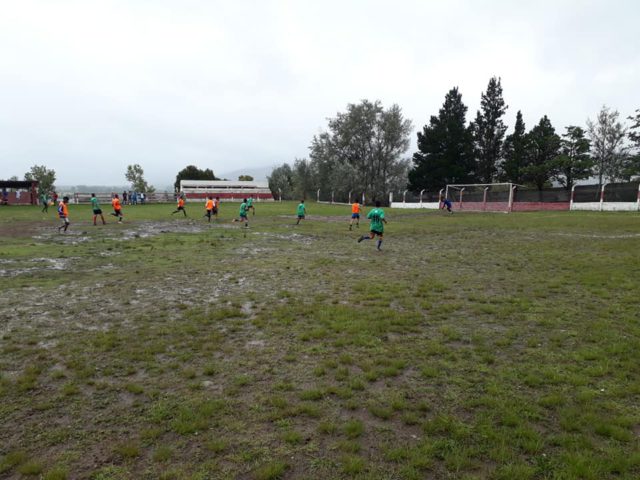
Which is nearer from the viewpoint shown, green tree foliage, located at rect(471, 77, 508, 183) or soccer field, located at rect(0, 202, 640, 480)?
soccer field, located at rect(0, 202, 640, 480)

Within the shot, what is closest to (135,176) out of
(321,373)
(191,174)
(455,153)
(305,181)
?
(191,174)

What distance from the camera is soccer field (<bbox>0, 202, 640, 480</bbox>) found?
3699 millimetres

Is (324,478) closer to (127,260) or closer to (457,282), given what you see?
(457,282)

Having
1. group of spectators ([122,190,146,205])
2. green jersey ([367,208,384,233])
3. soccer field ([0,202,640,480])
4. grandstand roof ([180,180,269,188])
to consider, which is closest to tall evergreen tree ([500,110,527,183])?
green jersey ([367,208,384,233])

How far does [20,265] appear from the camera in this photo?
12812 mm

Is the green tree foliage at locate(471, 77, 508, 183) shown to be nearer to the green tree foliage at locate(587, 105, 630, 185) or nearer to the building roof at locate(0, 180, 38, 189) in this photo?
the green tree foliage at locate(587, 105, 630, 185)

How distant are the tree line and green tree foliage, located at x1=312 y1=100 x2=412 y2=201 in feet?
0.57

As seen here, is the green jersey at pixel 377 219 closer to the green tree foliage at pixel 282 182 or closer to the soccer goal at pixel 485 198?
the soccer goal at pixel 485 198

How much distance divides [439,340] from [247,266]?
790 centimetres

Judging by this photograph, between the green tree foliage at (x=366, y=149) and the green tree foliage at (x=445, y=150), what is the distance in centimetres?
464

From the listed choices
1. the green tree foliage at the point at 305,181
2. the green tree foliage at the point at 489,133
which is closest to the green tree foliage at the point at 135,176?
the green tree foliage at the point at 305,181

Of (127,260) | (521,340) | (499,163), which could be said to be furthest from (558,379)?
(499,163)

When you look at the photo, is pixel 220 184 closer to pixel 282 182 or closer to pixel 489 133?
pixel 282 182

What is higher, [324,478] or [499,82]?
[499,82]
